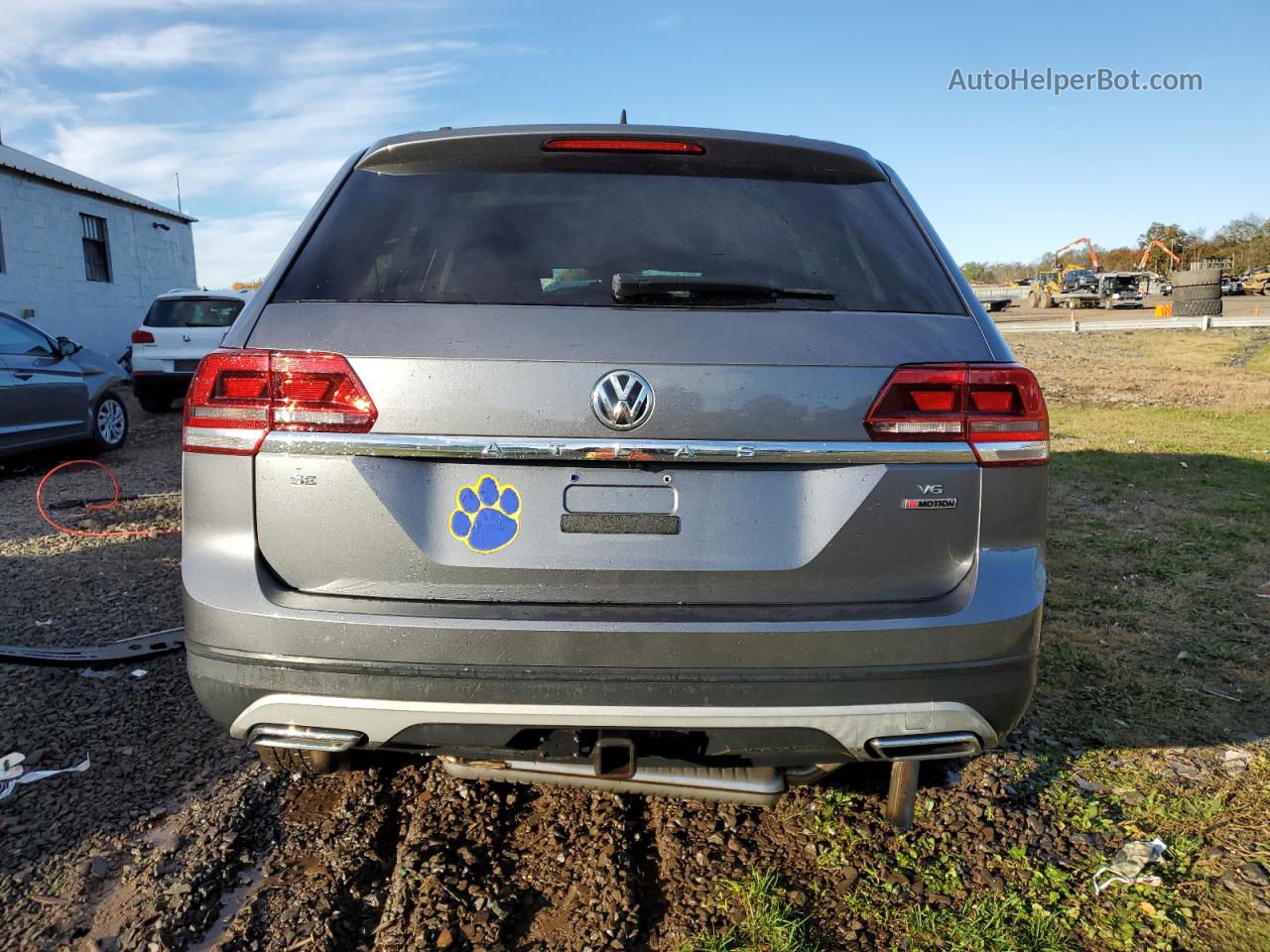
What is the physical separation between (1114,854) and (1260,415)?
11256 mm

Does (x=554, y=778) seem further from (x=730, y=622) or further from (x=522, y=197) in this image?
(x=522, y=197)

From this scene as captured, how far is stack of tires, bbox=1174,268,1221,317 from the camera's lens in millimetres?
29116

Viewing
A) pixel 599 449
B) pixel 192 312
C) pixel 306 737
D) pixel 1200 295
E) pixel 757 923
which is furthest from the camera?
pixel 1200 295

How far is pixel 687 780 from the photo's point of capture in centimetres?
233

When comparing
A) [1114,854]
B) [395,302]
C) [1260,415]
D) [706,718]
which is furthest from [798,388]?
[1260,415]

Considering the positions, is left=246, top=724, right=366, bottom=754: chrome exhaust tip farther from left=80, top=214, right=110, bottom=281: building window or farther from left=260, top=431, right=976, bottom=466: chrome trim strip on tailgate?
left=80, top=214, right=110, bottom=281: building window

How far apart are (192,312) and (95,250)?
1069cm

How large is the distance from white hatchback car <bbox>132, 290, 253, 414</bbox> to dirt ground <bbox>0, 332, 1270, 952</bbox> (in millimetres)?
9730

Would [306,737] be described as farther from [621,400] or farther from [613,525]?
[621,400]

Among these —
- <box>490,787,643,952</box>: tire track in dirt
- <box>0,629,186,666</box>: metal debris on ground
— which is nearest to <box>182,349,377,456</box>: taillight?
<box>490,787,643,952</box>: tire track in dirt

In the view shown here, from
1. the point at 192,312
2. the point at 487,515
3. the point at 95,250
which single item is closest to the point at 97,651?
the point at 487,515

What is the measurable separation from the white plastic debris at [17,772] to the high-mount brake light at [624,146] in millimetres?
2447

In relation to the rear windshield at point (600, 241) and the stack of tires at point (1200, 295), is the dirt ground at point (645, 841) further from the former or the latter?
the stack of tires at point (1200, 295)

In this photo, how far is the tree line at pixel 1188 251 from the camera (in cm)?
7544
